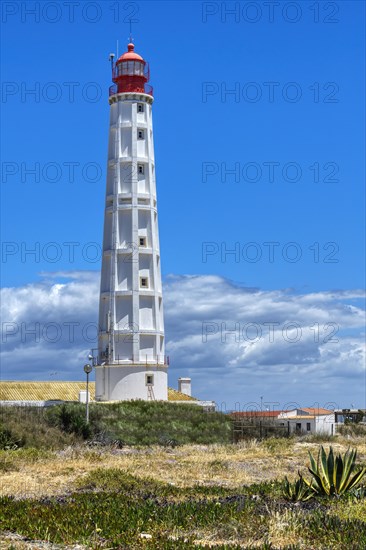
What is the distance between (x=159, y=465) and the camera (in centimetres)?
2172

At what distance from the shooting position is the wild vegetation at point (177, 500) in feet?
32.2

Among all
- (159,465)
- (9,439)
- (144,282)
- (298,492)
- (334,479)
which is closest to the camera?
(298,492)

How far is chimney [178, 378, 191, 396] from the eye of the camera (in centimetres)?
5100

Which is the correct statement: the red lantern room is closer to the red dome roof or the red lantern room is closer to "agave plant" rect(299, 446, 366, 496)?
the red dome roof

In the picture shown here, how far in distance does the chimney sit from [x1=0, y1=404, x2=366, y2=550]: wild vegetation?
79.4 ft

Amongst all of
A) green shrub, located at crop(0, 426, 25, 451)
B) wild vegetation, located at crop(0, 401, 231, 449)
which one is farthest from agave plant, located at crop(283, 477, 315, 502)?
wild vegetation, located at crop(0, 401, 231, 449)

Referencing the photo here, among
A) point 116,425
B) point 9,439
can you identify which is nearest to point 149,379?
point 116,425

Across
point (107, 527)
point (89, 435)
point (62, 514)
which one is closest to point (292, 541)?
point (107, 527)

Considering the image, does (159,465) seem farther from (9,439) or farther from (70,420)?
(70,420)

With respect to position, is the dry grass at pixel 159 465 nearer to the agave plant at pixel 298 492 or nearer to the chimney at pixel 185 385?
the agave plant at pixel 298 492

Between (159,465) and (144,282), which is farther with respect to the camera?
(144,282)

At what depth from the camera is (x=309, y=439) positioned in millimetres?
31516

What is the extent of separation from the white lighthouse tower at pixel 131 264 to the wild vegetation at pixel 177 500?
16.3 metres

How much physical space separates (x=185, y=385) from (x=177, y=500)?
122 ft
